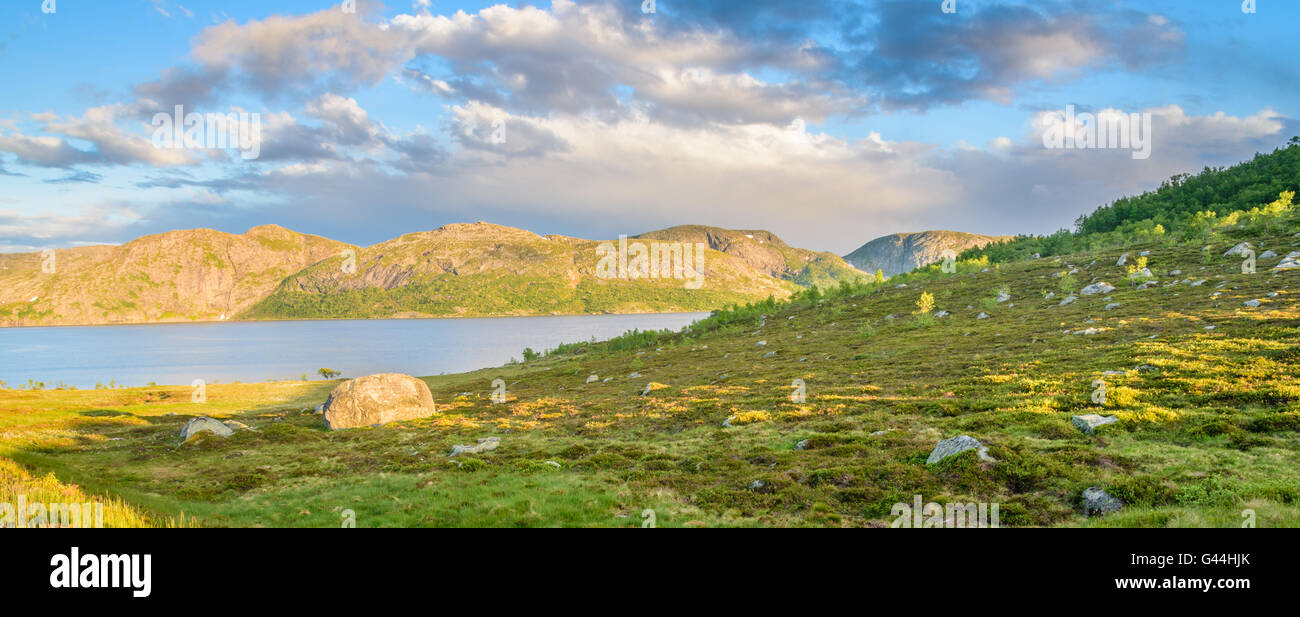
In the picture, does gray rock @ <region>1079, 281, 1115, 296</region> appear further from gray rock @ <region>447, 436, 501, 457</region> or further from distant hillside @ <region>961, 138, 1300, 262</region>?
gray rock @ <region>447, 436, 501, 457</region>

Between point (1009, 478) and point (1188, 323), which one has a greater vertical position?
point (1188, 323)

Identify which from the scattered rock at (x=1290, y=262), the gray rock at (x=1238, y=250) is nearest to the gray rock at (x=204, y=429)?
the scattered rock at (x=1290, y=262)

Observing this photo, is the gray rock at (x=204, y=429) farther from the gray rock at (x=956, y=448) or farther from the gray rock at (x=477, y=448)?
Answer: the gray rock at (x=956, y=448)

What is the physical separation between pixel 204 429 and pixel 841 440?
100 feet

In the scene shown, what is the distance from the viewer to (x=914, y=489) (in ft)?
38.9

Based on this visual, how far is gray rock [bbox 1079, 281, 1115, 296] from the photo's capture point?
133 feet

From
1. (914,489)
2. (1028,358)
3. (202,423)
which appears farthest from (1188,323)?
(202,423)

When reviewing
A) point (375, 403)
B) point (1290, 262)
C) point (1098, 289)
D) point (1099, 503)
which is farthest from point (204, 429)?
point (1290, 262)

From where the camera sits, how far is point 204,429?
27250 mm

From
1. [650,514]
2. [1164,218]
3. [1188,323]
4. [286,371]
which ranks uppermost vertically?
[1164,218]

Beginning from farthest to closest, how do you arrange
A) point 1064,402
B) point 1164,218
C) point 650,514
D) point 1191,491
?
point 1164,218 → point 1064,402 → point 650,514 → point 1191,491
